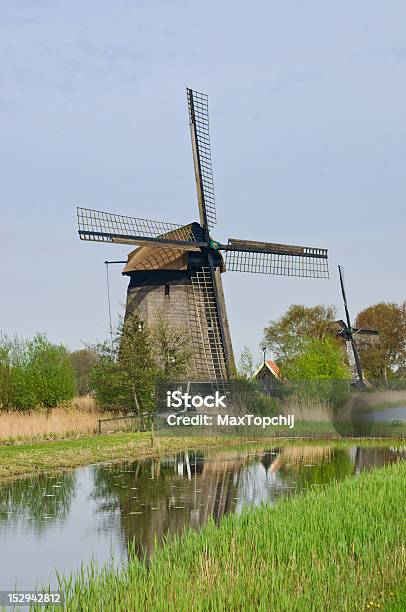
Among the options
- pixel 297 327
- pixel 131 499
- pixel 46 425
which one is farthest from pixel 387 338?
pixel 131 499

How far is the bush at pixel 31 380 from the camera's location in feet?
115

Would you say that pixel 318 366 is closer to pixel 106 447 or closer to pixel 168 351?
pixel 168 351

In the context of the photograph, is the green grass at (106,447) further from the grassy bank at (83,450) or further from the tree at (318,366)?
the tree at (318,366)

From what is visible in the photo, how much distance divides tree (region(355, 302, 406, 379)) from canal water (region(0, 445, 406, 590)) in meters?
48.5

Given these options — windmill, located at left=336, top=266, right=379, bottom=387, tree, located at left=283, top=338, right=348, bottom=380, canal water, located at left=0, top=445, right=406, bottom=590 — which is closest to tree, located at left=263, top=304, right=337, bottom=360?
windmill, located at left=336, top=266, right=379, bottom=387

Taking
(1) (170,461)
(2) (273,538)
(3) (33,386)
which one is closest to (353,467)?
(1) (170,461)

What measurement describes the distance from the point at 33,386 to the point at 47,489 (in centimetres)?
1910

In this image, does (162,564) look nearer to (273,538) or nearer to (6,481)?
(273,538)

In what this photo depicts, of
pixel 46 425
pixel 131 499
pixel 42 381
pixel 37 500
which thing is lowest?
pixel 131 499

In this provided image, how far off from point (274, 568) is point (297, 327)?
65044 millimetres

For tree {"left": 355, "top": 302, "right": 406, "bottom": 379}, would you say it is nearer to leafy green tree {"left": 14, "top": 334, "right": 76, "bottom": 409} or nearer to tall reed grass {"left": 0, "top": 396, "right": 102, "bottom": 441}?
leafy green tree {"left": 14, "top": 334, "right": 76, "bottom": 409}

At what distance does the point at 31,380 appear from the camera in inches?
1388

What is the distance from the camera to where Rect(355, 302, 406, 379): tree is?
236 feet

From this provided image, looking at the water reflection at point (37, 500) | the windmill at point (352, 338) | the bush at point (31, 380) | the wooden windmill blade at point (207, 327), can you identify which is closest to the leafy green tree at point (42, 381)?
the bush at point (31, 380)
